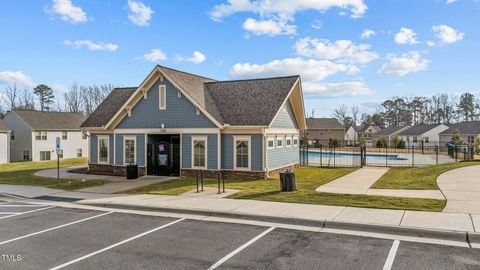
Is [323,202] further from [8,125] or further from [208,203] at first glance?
[8,125]

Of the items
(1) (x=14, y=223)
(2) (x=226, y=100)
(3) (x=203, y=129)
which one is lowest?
(1) (x=14, y=223)

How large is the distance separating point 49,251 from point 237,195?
298 inches

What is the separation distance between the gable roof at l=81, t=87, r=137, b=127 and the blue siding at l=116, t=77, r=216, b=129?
3496 millimetres

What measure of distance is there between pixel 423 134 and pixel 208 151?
213ft

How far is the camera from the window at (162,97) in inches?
881

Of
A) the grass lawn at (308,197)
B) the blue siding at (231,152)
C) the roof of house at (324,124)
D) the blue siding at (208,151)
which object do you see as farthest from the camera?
the roof of house at (324,124)

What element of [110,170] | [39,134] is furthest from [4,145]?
[110,170]

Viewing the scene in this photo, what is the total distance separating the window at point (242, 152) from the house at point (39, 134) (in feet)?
101

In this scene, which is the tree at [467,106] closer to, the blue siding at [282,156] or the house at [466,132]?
the house at [466,132]

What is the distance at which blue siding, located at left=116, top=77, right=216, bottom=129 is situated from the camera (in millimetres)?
21641

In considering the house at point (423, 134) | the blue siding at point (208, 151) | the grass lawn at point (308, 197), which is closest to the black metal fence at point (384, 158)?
the blue siding at point (208, 151)

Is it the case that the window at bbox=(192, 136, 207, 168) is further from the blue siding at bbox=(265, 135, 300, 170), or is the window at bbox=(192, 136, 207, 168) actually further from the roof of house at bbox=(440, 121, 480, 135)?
the roof of house at bbox=(440, 121, 480, 135)

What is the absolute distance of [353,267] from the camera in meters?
7.01

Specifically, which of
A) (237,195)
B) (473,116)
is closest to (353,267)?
(237,195)
